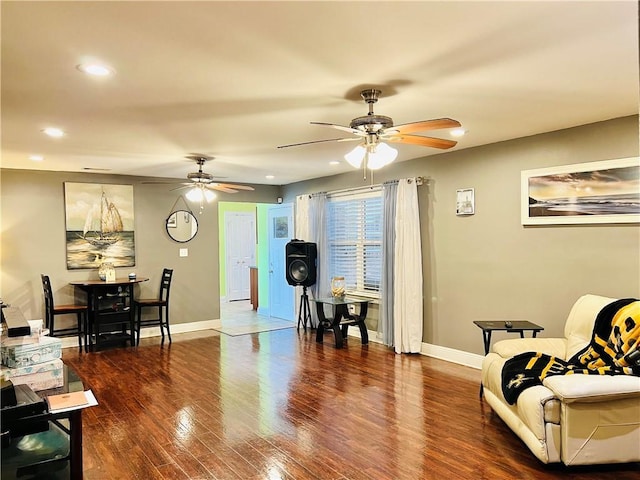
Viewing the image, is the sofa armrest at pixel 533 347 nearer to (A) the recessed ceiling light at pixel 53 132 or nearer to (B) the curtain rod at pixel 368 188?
(B) the curtain rod at pixel 368 188

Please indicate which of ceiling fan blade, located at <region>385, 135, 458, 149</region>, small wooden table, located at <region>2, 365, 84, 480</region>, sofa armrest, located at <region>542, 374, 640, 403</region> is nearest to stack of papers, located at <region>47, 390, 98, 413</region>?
small wooden table, located at <region>2, 365, 84, 480</region>

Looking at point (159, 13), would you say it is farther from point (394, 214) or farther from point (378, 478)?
point (394, 214)

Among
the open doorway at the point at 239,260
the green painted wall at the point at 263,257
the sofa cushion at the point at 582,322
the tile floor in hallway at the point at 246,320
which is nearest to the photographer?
the sofa cushion at the point at 582,322

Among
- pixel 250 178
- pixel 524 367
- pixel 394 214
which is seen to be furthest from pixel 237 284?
pixel 524 367

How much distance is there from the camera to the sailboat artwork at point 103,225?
6.28 m

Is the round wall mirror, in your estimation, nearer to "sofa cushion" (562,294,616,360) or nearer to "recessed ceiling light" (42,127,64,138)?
"recessed ceiling light" (42,127,64,138)

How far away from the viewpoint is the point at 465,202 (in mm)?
4996

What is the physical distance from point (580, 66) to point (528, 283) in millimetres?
2378

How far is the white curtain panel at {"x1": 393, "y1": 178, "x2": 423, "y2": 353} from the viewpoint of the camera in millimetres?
5410

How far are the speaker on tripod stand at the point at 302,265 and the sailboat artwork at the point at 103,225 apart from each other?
2.51 metres

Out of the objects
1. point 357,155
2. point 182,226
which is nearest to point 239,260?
point 182,226

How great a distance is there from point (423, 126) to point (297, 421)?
2354 mm

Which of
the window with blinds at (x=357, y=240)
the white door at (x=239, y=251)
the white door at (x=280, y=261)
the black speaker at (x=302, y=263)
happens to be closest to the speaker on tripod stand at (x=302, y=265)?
the black speaker at (x=302, y=263)

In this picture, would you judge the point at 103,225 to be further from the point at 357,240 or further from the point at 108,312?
the point at 357,240
